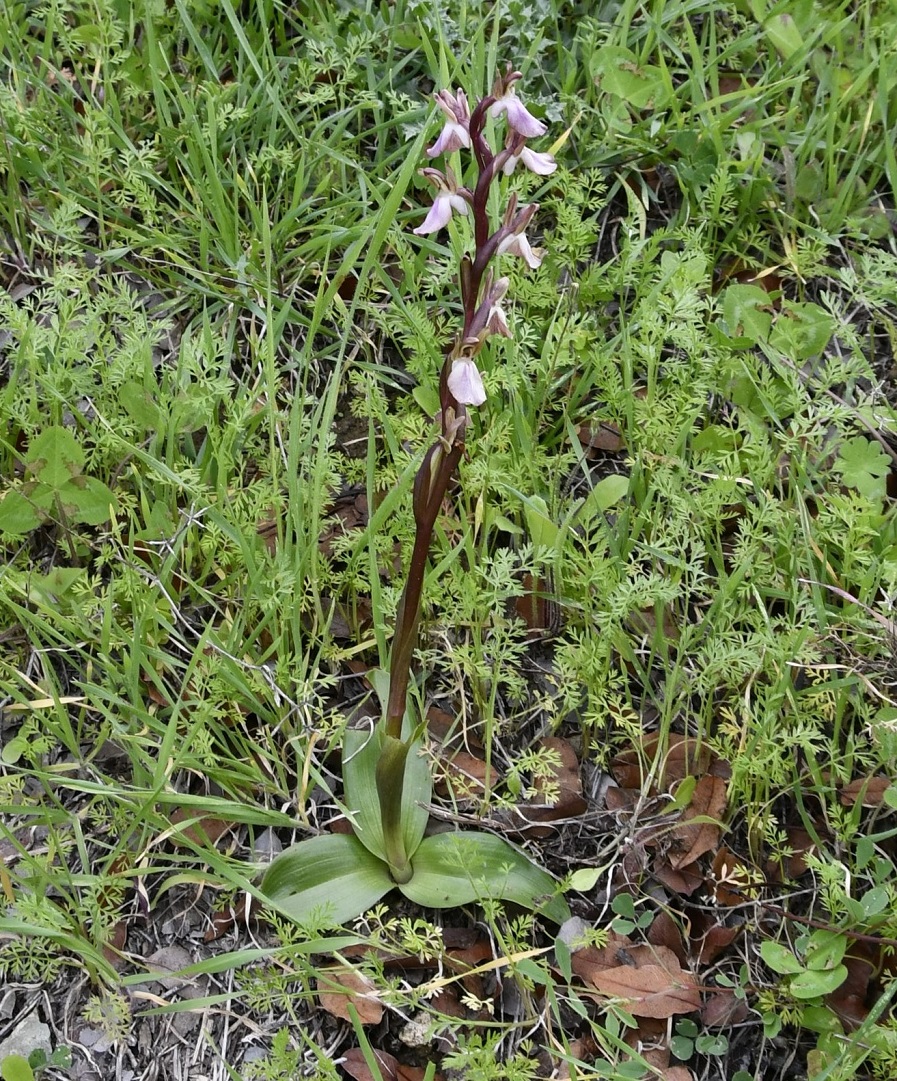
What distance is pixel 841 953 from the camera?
71.6 inches

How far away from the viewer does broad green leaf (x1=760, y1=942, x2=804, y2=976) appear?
181 cm

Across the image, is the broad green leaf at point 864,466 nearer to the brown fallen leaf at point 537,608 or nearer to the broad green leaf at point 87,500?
the brown fallen leaf at point 537,608

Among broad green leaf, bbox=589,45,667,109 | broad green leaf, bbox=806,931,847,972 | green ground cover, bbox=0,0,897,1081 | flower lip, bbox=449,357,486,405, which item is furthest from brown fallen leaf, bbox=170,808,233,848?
broad green leaf, bbox=589,45,667,109

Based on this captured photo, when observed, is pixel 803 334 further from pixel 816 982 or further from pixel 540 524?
pixel 816 982

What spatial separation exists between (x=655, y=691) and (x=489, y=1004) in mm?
762

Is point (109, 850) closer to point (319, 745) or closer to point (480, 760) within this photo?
point (319, 745)

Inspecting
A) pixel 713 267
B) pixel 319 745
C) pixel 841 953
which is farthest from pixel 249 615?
pixel 713 267

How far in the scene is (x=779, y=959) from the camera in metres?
1.81

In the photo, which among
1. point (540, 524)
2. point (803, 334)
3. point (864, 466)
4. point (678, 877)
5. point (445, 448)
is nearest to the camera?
point (445, 448)

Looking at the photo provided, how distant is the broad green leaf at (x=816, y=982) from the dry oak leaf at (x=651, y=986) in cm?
18

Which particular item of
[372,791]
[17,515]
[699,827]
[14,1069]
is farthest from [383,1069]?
[17,515]

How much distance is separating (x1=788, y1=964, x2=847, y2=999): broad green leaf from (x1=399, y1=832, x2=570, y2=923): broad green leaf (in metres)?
0.43

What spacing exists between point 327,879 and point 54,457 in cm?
112

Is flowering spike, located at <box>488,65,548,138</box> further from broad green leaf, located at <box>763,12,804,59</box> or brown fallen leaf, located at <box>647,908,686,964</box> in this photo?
broad green leaf, located at <box>763,12,804,59</box>
